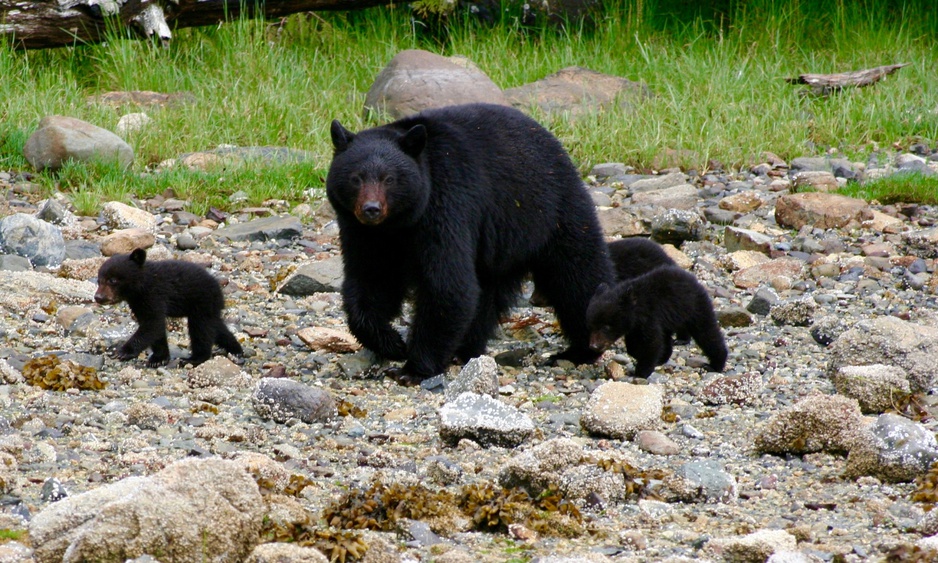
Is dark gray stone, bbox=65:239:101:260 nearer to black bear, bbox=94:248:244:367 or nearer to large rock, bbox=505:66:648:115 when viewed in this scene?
black bear, bbox=94:248:244:367

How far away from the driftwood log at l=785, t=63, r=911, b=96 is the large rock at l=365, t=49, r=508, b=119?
3276 millimetres

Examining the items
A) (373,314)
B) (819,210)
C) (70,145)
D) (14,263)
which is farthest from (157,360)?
(819,210)

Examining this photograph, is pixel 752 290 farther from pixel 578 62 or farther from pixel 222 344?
pixel 578 62

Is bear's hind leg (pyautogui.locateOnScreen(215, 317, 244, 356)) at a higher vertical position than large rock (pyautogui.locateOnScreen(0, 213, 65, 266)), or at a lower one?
lower

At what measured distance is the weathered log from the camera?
10594 millimetres

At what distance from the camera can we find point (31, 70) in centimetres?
1095

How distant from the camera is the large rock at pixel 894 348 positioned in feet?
17.2

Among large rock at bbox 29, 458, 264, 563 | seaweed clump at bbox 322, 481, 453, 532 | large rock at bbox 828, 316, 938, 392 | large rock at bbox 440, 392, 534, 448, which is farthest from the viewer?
large rock at bbox 828, 316, 938, 392

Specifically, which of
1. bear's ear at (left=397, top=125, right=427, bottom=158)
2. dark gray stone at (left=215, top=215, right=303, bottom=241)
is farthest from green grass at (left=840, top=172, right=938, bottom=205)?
bear's ear at (left=397, top=125, right=427, bottom=158)

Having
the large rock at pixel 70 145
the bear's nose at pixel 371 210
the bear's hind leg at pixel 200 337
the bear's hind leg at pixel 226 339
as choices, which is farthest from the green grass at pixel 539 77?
the bear's nose at pixel 371 210

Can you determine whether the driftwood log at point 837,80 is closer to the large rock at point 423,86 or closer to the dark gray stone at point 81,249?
the large rock at point 423,86

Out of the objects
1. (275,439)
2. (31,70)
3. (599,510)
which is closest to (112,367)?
(275,439)

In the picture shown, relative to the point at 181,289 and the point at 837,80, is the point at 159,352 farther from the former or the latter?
the point at 837,80

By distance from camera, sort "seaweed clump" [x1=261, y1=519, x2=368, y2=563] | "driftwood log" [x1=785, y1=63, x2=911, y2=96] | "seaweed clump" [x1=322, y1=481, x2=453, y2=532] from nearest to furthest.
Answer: "seaweed clump" [x1=261, y1=519, x2=368, y2=563], "seaweed clump" [x1=322, y1=481, x2=453, y2=532], "driftwood log" [x1=785, y1=63, x2=911, y2=96]
